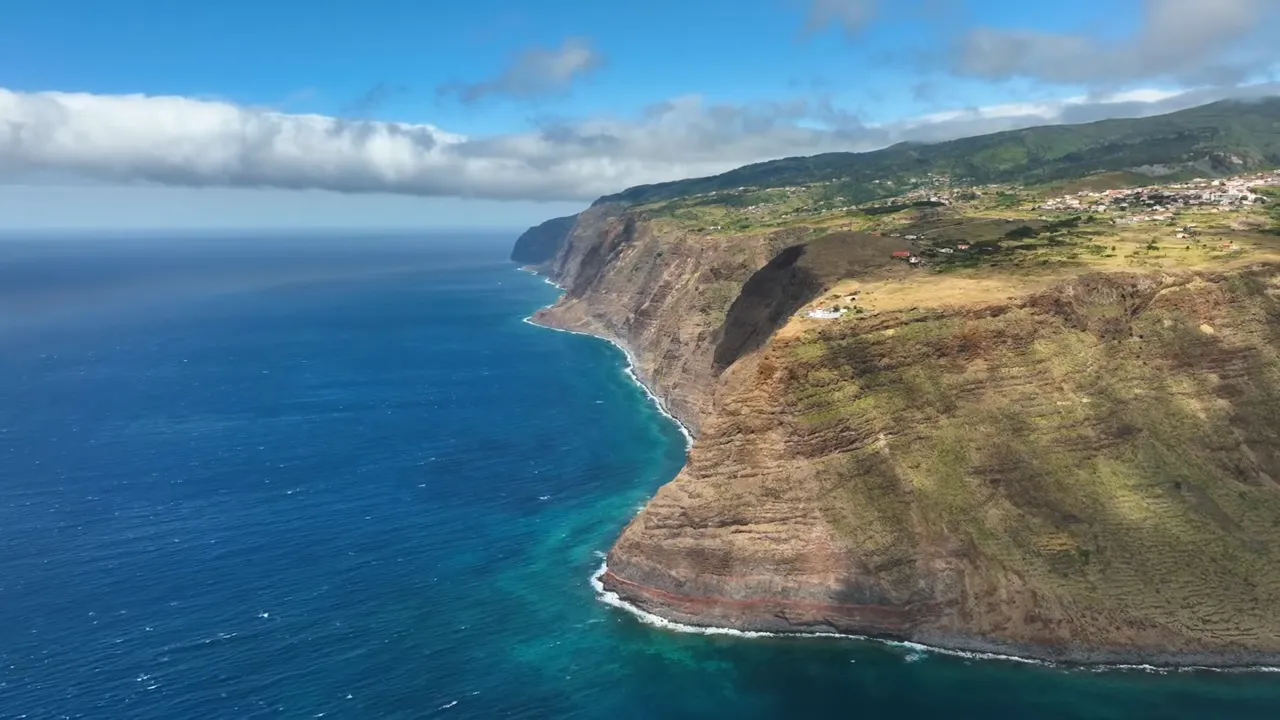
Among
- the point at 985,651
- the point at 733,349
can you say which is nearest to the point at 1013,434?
the point at 985,651

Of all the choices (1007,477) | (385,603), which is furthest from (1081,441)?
(385,603)

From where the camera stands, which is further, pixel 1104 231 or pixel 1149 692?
pixel 1104 231

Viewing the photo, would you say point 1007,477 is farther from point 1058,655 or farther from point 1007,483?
point 1058,655

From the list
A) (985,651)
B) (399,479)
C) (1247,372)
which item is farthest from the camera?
(399,479)

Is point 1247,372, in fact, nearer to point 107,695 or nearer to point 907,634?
point 907,634

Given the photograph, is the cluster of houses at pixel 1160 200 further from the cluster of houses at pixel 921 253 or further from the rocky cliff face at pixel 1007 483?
the rocky cliff face at pixel 1007 483

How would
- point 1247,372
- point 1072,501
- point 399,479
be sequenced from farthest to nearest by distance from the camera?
point 399,479
point 1247,372
point 1072,501
